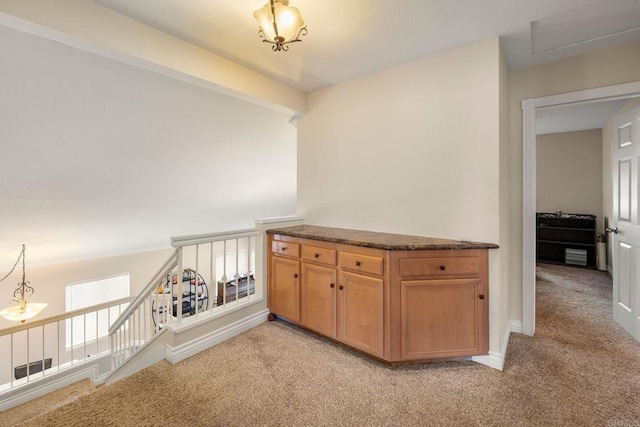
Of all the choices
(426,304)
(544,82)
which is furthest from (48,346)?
(544,82)

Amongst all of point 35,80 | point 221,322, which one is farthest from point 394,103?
point 35,80

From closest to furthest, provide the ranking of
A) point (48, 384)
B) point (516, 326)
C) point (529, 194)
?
point (529, 194) < point (516, 326) < point (48, 384)

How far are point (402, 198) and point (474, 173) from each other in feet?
1.97

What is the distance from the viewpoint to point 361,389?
1831 mm

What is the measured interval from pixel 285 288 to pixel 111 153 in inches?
93.3

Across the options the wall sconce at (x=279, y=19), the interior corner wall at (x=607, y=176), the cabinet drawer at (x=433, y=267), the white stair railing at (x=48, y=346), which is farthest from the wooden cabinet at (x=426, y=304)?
the interior corner wall at (x=607, y=176)

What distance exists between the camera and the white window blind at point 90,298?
5.09 m

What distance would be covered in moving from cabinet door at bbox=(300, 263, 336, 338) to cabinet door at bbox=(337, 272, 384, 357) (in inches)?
3.2

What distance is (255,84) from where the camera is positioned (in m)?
2.58

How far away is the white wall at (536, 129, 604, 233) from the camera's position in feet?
16.6

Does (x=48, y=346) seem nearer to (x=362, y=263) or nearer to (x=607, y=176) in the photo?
(x=362, y=263)

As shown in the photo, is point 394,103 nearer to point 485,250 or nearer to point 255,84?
point 255,84

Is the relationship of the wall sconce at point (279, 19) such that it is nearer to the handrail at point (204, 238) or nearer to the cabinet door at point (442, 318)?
the handrail at point (204, 238)

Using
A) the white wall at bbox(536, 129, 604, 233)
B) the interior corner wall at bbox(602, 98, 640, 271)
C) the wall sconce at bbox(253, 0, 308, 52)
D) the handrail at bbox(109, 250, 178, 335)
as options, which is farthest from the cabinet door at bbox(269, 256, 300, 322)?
the white wall at bbox(536, 129, 604, 233)
